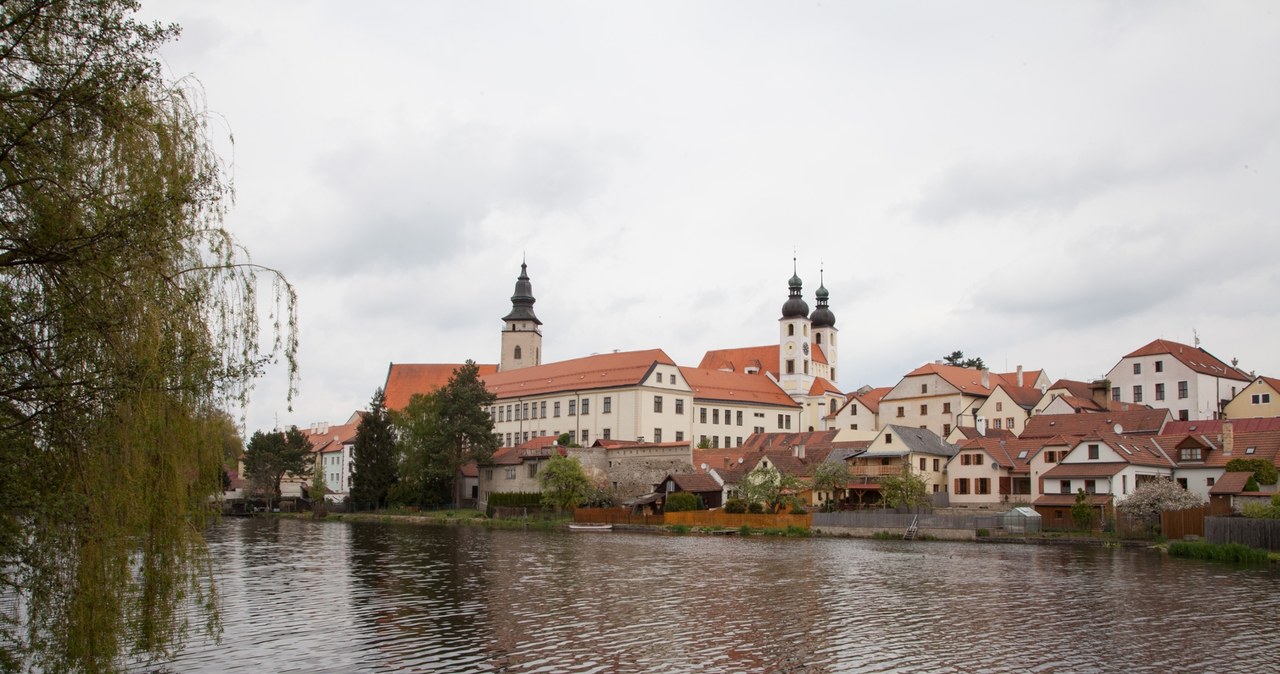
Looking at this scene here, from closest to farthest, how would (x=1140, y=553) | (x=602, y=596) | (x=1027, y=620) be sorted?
1. (x=1027, y=620)
2. (x=602, y=596)
3. (x=1140, y=553)

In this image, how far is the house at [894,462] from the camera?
6919cm

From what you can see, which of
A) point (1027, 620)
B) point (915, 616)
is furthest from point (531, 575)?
point (1027, 620)

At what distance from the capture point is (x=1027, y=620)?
2545 cm

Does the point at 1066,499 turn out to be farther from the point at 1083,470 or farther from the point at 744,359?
the point at 744,359

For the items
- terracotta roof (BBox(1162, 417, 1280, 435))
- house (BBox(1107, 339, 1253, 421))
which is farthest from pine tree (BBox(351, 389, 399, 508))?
house (BBox(1107, 339, 1253, 421))

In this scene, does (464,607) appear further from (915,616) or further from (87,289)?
(87,289)

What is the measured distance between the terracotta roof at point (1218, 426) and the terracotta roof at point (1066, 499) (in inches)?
481

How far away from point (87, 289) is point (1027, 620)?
2257 centimetres

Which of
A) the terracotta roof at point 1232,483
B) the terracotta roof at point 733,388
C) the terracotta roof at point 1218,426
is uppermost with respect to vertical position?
the terracotta roof at point 733,388

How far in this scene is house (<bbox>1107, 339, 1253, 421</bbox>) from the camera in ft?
268

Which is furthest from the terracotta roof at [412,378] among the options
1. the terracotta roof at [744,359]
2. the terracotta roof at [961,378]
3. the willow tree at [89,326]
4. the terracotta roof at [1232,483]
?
the willow tree at [89,326]

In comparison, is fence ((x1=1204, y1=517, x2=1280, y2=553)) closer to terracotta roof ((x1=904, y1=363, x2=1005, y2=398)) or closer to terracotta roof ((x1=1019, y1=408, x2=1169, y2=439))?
terracotta roof ((x1=1019, y1=408, x2=1169, y2=439))

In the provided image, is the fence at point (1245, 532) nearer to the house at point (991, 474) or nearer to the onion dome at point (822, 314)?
the house at point (991, 474)

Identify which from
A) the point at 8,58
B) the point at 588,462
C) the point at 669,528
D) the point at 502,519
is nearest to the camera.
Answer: the point at 8,58
